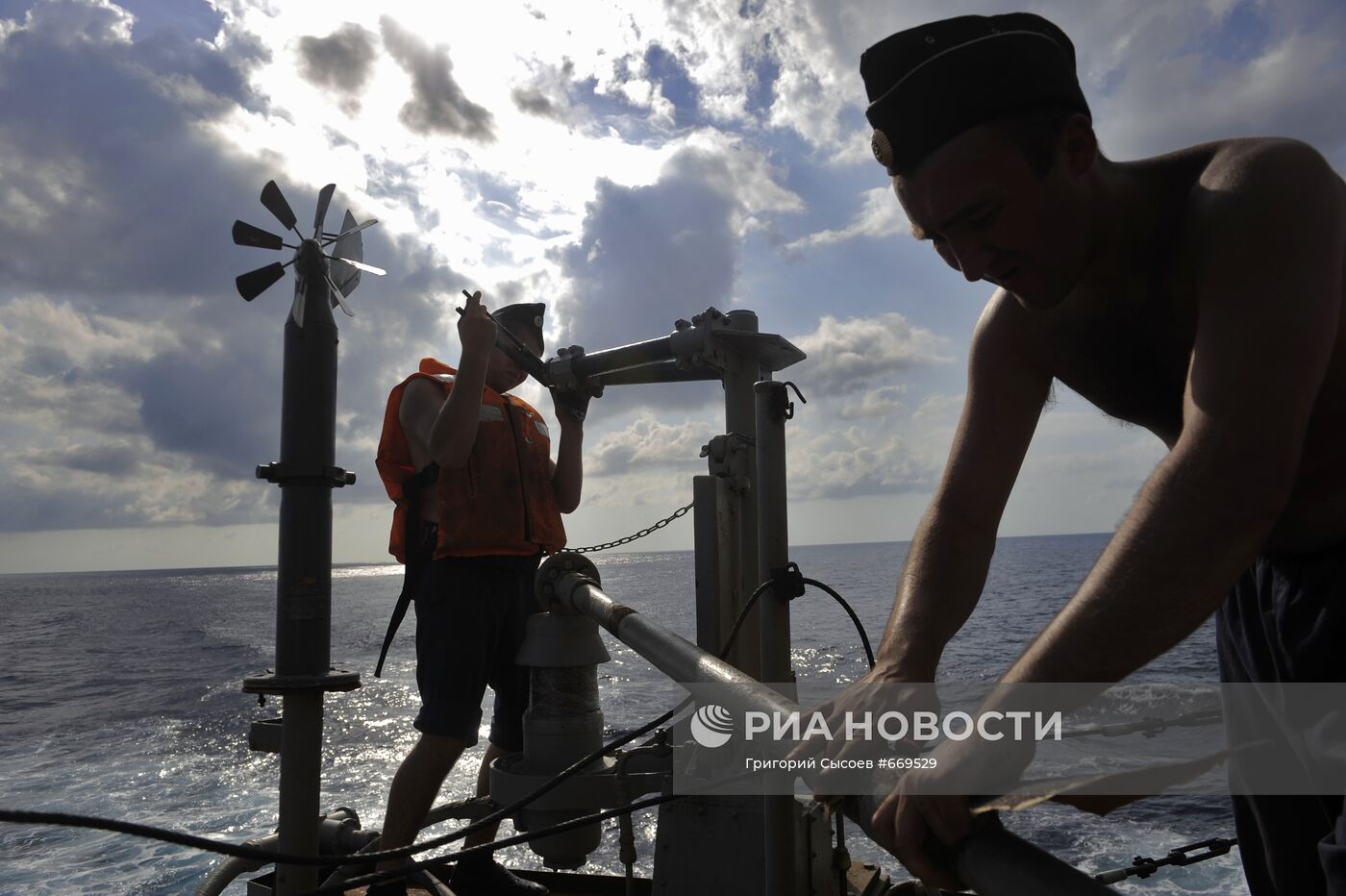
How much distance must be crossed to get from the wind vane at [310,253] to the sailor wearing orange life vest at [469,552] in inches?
Answer: 19.7

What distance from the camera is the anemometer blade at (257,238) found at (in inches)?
136

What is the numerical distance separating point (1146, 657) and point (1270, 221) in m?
0.58

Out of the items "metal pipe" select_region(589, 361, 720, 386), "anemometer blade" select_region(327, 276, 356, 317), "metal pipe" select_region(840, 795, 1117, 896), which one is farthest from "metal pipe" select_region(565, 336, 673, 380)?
"metal pipe" select_region(840, 795, 1117, 896)

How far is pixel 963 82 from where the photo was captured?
50.6 inches

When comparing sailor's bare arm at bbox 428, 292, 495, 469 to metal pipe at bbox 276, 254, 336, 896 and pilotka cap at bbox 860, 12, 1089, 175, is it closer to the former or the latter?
metal pipe at bbox 276, 254, 336, 896

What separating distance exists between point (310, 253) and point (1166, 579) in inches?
127

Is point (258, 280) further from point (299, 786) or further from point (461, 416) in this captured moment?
point (299, 786)

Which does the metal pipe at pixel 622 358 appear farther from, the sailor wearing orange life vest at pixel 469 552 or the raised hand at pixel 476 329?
the raised hand at pixel 476 329

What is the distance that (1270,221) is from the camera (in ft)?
3.54

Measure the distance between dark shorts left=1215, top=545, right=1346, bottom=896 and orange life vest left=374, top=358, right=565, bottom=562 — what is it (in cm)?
279

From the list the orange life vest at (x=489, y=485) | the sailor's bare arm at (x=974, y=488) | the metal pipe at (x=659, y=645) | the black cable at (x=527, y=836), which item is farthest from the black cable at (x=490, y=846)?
the orange life vest at (x=489, y=485)

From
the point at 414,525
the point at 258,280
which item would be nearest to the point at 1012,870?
the point at 414,525

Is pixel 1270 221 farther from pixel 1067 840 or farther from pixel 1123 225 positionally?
pixel 1067 840

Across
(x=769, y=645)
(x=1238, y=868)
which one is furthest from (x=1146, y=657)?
(x=1238, y=868)
